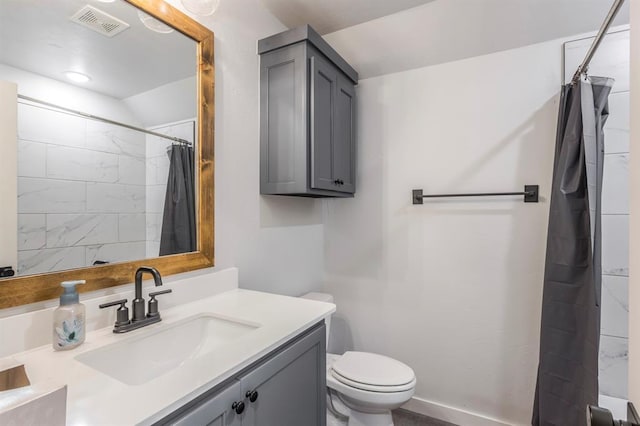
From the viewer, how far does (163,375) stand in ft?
2.52

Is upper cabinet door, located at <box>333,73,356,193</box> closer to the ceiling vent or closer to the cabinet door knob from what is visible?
the ceiling vent

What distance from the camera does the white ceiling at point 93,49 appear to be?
2.92 ft

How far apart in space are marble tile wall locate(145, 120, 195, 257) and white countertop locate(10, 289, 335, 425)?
0.28 m

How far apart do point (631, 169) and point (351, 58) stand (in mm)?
1834

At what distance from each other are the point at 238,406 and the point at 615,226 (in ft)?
6.11

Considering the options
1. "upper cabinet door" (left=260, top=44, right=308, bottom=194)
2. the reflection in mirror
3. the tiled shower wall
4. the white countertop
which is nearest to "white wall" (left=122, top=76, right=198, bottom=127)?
the reflection in mirror

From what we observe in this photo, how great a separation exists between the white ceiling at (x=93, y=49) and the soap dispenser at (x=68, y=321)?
64cm

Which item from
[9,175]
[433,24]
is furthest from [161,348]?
[433,24]

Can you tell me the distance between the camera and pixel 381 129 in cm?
216

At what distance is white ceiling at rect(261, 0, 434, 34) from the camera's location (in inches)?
68.1

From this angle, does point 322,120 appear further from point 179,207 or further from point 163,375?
point 163,375

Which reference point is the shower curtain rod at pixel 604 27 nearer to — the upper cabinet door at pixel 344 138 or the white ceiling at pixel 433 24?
the white ceiling at pixel 433 24

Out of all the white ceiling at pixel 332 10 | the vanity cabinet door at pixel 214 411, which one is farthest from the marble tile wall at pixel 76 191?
the white ceiling at pixel 332 10

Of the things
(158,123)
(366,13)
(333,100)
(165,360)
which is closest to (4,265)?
(165,360)
